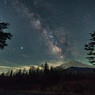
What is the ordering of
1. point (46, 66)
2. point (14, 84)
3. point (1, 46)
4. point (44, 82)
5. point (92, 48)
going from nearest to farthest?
point (44, 82), point (14, 84), point (46, 66), point (1, 46), point (92, 48)

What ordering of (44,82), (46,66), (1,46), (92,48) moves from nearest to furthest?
1. (44,82)
2. (46,66)
3. (1,46)
4. (92,48)

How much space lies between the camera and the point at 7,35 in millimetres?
25469

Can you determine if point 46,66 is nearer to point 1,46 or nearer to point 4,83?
point 4,83

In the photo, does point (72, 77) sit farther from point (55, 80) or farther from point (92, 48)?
point (92, 48)

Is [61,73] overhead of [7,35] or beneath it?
beneath

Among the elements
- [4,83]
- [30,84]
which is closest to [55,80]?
[30,84]

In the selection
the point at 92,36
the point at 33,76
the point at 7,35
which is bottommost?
the point at 33,76

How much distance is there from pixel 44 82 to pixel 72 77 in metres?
3.89

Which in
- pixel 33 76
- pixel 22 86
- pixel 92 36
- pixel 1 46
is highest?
pixel 92 36

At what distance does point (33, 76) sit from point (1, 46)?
862cm

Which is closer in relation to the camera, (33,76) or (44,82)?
(44,82)

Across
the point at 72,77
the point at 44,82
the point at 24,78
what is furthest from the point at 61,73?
the point at 24,78

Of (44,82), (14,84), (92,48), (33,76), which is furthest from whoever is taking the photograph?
(92,48)

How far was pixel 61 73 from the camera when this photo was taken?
2012 cm
